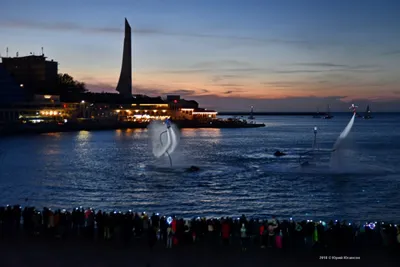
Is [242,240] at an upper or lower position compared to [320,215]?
upper

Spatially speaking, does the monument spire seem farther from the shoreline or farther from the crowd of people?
the crowd of people

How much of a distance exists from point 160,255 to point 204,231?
173cm

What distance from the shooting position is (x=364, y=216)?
22.4 meters

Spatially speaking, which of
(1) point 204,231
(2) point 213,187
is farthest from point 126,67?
(1) point 204,231

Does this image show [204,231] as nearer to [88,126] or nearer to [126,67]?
[88,126]

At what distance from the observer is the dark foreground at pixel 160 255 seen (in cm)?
1111

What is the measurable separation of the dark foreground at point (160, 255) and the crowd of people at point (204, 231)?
0.34 meters

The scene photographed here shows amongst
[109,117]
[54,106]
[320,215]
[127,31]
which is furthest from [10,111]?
[320,215]

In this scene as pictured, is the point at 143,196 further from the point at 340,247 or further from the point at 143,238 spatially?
→ the point at 340,247

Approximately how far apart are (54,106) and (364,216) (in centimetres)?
11029

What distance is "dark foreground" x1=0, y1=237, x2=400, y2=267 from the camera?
11.1m

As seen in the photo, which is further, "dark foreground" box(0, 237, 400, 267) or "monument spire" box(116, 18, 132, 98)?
"monument spire" box(116, 18, 132, 98)

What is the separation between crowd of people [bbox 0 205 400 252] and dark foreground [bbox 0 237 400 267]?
1.12ft

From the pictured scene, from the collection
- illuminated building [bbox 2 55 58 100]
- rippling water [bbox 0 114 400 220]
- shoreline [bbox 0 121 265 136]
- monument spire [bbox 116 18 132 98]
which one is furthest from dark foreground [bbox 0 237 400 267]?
illuminated building [bbox 2 55 58 100]
